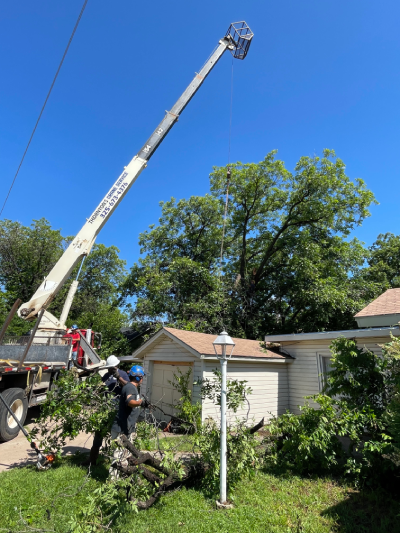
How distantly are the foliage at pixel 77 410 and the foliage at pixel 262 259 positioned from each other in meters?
10.4

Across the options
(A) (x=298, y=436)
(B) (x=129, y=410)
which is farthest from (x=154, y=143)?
(A) (x=298, y=436)

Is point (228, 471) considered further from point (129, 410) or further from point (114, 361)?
point (114, 361)

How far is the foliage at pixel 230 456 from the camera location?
4.89 metres

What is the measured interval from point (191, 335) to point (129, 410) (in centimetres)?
614

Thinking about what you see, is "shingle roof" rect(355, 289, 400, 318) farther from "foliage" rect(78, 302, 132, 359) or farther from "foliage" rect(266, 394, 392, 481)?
"foliage" rect(78, 302, 132, 359)

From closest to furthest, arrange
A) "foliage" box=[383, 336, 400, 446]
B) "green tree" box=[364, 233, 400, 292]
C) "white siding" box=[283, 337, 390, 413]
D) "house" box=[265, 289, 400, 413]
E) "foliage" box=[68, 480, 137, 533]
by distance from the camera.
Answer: "foliage" box=[68, 480, 137, 533] → "foliage" box=[383, 336, 400, 446] → "house" box=[265, 289, 400, 413] → "white siding" box=[283, 337, 390, 413] → "green tree" box=[364, 233, 400, 292]

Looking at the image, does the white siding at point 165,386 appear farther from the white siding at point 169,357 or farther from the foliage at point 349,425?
the foliage at point 349,425

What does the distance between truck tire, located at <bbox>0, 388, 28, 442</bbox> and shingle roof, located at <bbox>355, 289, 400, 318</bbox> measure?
10.6 meters

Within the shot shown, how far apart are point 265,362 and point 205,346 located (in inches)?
93.5

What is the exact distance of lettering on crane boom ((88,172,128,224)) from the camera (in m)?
9.52

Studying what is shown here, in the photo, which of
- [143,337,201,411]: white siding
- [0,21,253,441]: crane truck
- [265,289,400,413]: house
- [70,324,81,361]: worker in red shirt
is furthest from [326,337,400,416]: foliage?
[70,324,81,361]: worker in red shirt

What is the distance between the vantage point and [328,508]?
4391mm

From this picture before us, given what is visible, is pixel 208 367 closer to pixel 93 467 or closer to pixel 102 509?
pixel 93 467

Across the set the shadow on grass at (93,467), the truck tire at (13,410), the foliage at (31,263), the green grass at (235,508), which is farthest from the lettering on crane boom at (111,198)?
the foliage at (31,263)
